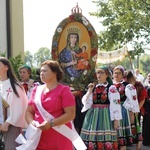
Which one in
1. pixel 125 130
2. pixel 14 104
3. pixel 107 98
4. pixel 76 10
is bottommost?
pixel 125 130

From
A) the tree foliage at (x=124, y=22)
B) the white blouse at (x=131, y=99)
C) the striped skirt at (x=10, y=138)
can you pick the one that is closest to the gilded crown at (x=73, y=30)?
the white blouse at (x=131, y=99)

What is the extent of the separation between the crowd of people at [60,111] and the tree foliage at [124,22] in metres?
12.3

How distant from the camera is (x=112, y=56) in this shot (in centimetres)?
1413

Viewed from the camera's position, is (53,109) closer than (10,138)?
Yes

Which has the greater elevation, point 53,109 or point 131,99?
point 53,109

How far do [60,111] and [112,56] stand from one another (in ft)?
34.4

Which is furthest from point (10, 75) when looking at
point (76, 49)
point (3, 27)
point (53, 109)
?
point (3, 27)

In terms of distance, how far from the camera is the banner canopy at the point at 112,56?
1341cm

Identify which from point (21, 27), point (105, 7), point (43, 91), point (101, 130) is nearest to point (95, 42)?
point (101, 130)

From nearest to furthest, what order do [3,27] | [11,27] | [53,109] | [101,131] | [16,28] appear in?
1. [53,109]
2. [101,131]
3. [3,27]
4. [11,27]
5. [16,28]

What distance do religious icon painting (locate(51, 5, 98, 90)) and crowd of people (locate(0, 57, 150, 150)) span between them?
280 mm

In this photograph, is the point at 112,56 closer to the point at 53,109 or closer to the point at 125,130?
the point at 125,130

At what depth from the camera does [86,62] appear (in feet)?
22.1

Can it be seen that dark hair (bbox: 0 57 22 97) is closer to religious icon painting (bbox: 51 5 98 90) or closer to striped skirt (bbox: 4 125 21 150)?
striped skirt (bbox: 4 125 21 150)
